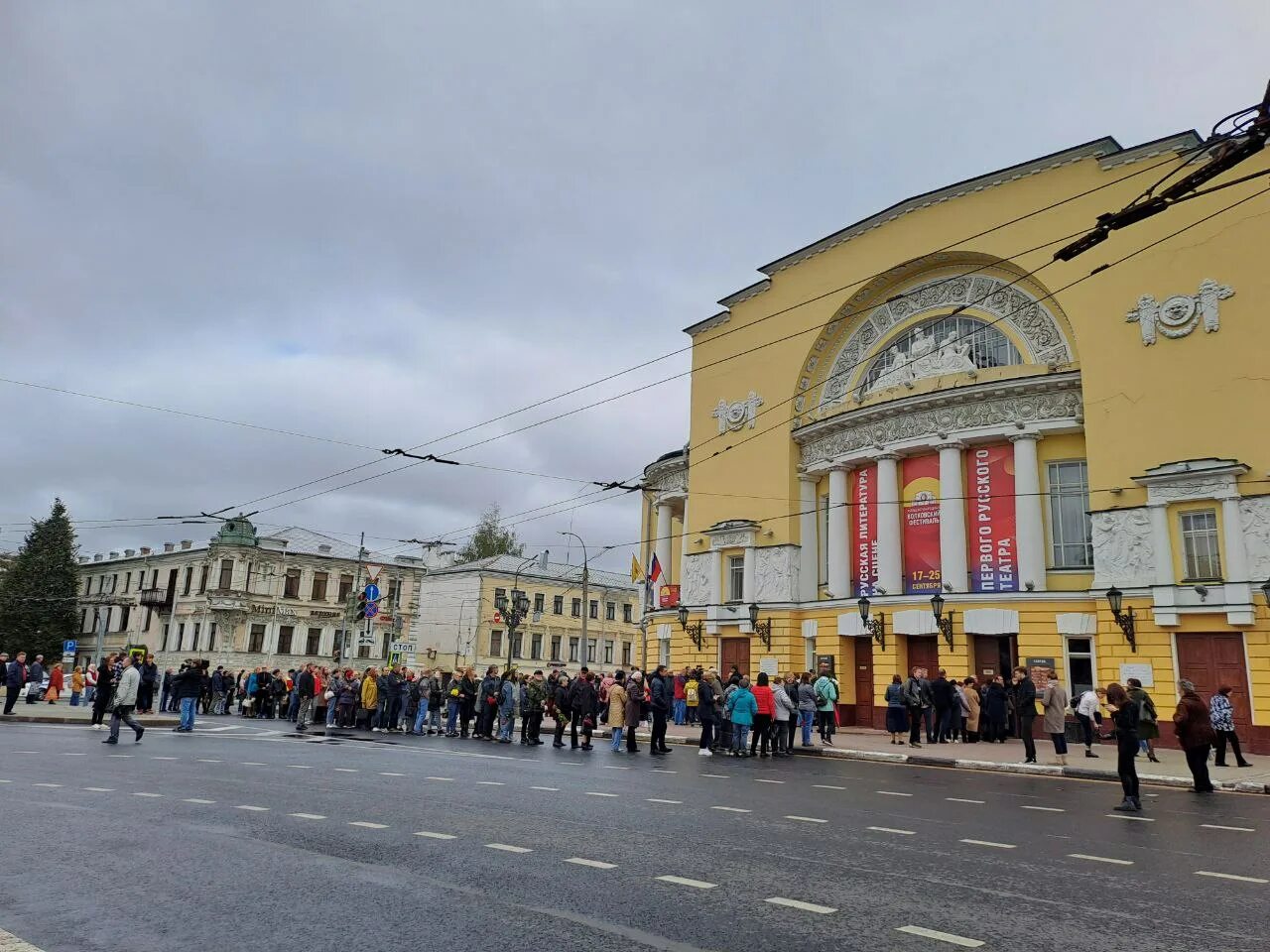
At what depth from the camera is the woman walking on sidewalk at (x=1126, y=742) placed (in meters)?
11.7

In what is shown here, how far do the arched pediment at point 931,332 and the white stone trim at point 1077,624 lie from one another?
764cm

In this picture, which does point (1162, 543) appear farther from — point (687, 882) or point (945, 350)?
point (687, 882)

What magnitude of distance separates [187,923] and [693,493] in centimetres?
3266

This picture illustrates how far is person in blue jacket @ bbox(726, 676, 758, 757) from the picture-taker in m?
19.8

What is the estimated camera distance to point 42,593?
210 feet

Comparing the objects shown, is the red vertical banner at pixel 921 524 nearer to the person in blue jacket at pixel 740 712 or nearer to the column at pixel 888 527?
the column at pixel 888 527

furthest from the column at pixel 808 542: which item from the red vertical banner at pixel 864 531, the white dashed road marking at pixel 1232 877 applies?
the white dashed road marking at pixel 1232 877

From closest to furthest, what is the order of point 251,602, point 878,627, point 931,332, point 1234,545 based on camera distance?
point 1234,545 → point 878,627 → point 931,332 → point 251,602

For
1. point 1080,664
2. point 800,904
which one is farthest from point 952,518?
point 800,904

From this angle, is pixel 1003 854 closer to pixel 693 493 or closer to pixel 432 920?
pixel 432 920

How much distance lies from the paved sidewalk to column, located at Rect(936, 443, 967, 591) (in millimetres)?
5911

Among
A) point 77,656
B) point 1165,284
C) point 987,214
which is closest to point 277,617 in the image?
point 77,656

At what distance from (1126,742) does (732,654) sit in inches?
913

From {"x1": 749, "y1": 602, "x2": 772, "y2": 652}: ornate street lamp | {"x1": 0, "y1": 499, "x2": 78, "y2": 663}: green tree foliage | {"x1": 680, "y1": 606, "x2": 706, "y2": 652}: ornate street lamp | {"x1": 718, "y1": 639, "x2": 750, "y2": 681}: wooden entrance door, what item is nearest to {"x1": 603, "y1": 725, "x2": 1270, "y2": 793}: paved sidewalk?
{"x1": 749, "y1": 602, "x2": 772, "y2": 652}: ornate street lamp
